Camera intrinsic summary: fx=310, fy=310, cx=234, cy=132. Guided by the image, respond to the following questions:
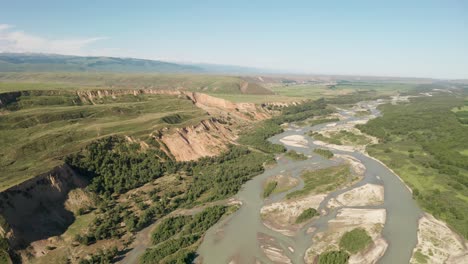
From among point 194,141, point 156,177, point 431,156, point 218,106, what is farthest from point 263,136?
point 431,156

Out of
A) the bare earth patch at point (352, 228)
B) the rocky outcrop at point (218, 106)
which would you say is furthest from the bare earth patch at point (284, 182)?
the rocky outcrop at point (218, 106)

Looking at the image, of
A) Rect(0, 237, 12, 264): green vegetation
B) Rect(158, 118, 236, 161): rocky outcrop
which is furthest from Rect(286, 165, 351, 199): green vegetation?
Rect(0, 237, 12, 264): green vegetation

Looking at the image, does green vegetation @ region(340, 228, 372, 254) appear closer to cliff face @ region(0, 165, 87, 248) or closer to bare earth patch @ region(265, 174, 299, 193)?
bare earth patch @ region(265, 174, 299, 193)

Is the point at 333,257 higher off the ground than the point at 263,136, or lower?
lower

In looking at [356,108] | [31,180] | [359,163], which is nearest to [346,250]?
[359,163]

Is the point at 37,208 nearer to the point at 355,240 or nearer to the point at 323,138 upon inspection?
the point at 355,240

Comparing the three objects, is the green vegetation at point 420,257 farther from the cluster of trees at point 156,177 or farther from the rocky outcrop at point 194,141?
the rocky outcrop at point 194,141
